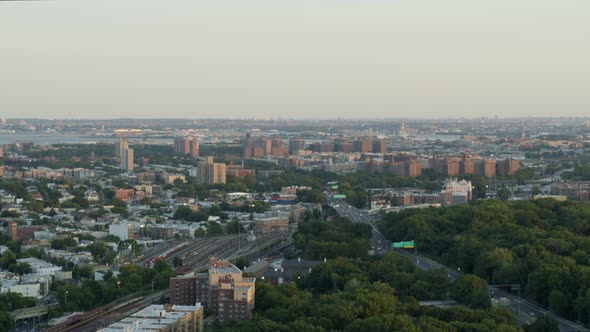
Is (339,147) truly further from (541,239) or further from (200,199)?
(541,239)

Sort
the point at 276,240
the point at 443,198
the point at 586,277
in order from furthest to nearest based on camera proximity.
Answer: the point at 443,198 < the point at 276,240 < the point at 586,277

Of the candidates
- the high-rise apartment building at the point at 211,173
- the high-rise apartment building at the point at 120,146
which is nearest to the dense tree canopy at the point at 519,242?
the high-rise apartment building at the point at 211,173

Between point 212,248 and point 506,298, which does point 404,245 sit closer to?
point 212,248

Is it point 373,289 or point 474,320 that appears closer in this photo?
point 474,320

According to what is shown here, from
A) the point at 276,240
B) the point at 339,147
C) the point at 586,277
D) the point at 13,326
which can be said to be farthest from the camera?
the point at 339,147

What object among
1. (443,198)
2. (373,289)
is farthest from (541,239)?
(443,198)

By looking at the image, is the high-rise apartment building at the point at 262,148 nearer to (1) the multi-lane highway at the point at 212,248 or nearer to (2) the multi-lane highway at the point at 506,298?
(2) the multi-lane highway at the point at 506,298

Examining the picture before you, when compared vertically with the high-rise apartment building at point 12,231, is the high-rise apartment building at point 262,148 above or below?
below

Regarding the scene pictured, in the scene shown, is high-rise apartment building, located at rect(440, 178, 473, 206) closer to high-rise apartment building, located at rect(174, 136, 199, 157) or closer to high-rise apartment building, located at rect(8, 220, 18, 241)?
high-rise apartment building, located at rect(8, 220, 18, 241)
